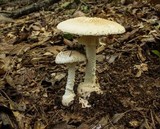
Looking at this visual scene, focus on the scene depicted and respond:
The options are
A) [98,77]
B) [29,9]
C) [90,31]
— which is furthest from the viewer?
[29,9]

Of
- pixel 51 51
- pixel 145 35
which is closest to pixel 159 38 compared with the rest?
pixel 145 35

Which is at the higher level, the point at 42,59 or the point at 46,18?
the point at 42,59

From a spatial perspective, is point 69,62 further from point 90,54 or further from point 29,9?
point 29,9

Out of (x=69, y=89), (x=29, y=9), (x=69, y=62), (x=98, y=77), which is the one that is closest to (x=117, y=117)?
(x=69, y=89)

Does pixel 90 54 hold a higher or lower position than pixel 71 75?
higher

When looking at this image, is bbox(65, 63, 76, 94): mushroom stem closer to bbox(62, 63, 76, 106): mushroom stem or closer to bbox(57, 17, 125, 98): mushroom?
bbox(62, 63, 76, 106): mushroom stem

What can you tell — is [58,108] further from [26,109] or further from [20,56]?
[20,56]

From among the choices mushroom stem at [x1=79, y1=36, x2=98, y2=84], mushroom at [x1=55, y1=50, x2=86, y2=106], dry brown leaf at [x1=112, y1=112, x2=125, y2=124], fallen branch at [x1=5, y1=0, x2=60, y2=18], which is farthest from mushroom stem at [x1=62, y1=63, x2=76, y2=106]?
fallen branch at [x1=5, y1=0, x2=60, y2=18]
